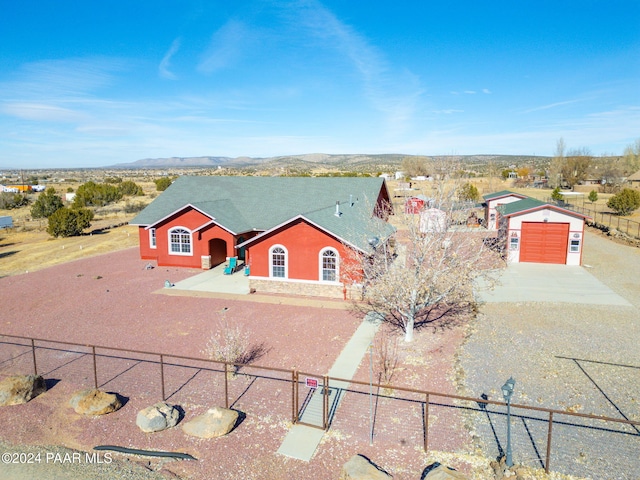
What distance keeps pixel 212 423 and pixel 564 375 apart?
32.7 feet

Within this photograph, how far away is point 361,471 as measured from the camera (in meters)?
8.34

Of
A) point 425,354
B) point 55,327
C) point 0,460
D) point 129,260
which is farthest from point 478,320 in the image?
point 129,260

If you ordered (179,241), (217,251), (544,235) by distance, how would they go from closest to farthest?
(179,241)
(544,235)
(217,251)

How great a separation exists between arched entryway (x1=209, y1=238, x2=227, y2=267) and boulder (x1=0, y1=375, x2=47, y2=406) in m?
15.4

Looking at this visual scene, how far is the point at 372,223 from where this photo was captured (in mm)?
20234

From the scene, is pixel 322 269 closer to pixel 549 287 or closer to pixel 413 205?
pixel 413 205

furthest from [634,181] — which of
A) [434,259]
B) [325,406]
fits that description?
[325,406]

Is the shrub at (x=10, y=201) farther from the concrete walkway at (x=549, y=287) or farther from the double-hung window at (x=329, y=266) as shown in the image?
the concrete walkway at (x=549, y=287)

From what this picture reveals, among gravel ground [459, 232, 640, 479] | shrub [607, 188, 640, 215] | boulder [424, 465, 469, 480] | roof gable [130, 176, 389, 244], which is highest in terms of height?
roof gable [130, 176, 389, 244]

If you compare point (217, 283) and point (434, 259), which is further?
point (217, 283)

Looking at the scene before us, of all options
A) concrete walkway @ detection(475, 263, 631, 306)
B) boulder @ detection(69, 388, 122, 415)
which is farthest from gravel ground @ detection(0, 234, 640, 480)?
concrete walkway @ detection(475, 263, 631, 306)

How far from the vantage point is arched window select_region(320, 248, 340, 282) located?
2039 centimetres

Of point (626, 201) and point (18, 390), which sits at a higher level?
point (626, 201)

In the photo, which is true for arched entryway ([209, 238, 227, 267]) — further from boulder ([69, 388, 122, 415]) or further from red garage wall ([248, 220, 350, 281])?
boulder ([69, 388, 122, 415])
